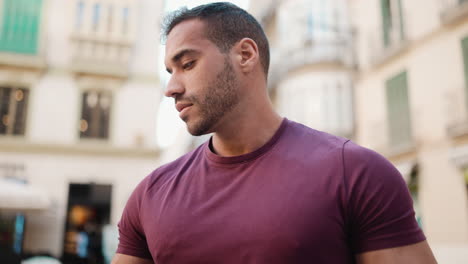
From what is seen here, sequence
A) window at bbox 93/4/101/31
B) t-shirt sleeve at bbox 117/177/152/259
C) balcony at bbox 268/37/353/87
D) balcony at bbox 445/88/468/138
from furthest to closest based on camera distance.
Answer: balcony at bbox 268/37/353/87 < window at bbox 93/4/101/31 < balcony at bbox 445/88/468/138 < t-shirt sleeve at bbox 117/177/152/259

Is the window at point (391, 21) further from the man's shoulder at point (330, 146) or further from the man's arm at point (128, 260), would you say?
the man's arm at point (128, 260)

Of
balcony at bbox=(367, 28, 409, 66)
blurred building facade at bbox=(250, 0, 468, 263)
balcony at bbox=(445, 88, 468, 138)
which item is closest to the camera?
balcony at bbox=(445, 88, 468, 138)

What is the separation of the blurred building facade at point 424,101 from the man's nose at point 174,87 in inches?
432

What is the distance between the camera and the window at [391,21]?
46.7 feet

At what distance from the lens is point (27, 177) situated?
14.4 m

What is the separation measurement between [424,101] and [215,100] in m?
12.4

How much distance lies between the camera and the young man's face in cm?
162

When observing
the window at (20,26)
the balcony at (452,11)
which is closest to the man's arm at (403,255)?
the balcony at (452,11)

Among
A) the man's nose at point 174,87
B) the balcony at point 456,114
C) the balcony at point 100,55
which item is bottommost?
the man's nose at point 174,87

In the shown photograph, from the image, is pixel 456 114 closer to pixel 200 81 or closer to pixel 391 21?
pixel 391 21

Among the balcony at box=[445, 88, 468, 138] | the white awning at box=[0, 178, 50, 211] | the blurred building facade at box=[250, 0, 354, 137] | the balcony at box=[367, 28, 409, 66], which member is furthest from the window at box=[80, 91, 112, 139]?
the balcony at box=[445, 88, 468, 138]

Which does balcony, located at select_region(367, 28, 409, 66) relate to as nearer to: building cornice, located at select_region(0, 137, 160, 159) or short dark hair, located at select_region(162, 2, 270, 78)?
building cornice, located at select_region(0, 137, 160, 159)

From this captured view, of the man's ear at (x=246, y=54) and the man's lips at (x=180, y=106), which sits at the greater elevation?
the man's ear at (x=246, y=54)

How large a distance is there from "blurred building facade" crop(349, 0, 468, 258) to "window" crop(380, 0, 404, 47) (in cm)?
3
